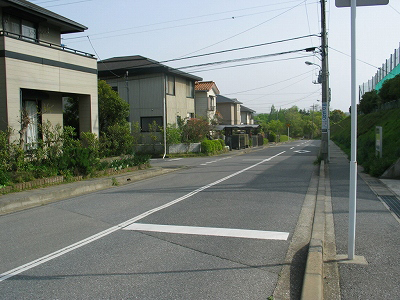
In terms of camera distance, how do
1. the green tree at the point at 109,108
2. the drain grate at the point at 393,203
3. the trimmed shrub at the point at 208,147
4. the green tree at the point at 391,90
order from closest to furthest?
1. the drain grate at the point at 393,203
2. the green tree at the point at 109,108
3. the green tree at the point at 391,90
4. the trimmed shrub at the point at 208,147

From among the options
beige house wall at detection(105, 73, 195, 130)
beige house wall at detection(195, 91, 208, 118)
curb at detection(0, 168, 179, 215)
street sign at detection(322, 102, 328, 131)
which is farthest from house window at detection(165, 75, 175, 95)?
curb at detection(0, 168, 179, 215)

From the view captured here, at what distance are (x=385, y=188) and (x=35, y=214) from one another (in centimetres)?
1006

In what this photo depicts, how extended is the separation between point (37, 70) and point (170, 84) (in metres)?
19.9

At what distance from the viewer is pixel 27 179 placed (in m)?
12.2

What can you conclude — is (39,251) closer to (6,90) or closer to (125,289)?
(125,289)

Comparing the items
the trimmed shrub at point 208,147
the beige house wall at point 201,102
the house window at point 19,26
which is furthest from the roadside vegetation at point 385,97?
the house window at point 19,26

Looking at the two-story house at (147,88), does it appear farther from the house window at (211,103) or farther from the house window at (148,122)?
the house window at (211,103)

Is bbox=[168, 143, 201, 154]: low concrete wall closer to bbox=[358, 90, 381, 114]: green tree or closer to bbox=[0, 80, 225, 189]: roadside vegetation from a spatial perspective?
bbox=[0, 80, 225, 189]: roadside vegetation

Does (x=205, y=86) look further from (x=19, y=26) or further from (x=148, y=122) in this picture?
(x=19, y=26)

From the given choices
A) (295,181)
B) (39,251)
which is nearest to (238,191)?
(295,181)

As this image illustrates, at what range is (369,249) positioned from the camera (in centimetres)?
613

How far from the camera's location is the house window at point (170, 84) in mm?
34438

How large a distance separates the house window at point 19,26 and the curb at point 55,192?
6463 millimetres

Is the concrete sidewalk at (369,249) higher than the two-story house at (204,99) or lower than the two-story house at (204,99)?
lower
